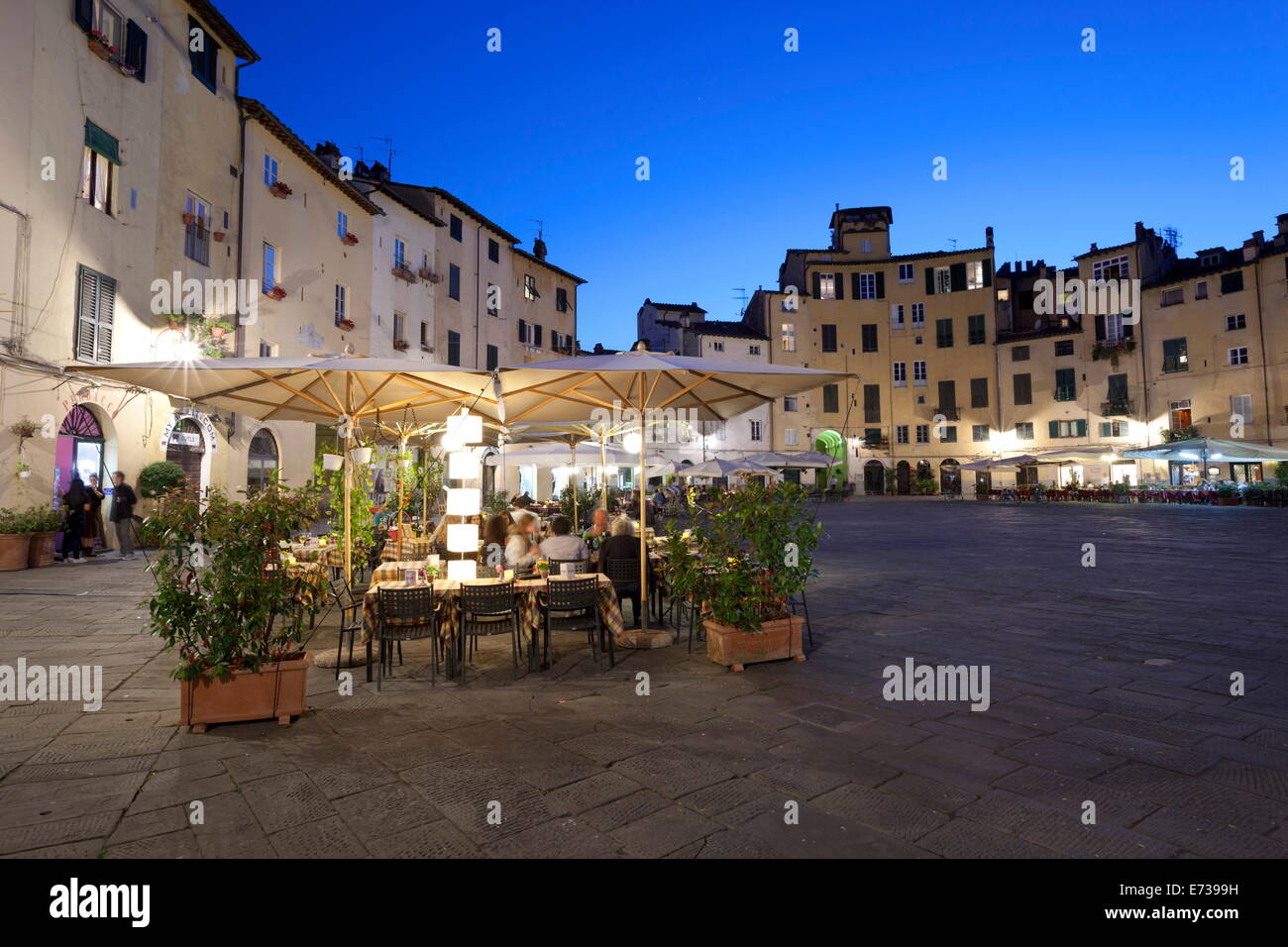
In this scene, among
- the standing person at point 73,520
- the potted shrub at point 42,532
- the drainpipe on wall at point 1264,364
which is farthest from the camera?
the drainpipe on wall at point 1264,364

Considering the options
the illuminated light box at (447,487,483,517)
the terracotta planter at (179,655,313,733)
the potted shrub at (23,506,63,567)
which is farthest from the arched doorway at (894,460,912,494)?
the terracotta planter at (179,655,313,733)

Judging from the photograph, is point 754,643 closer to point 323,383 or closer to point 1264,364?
point 323,383

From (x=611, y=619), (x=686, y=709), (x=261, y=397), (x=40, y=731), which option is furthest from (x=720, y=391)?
(x=40, y=731)

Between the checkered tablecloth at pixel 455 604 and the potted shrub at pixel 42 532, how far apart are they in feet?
27.8

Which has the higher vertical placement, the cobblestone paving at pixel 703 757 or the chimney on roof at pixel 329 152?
the chimney on roof at pixel 329 152

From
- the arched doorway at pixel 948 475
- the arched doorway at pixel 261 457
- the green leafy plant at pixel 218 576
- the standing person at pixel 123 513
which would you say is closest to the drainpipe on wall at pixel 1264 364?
the arched doorway at pixel 948 475

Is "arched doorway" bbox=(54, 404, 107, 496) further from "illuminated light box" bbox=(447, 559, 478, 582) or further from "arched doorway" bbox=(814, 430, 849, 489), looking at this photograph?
"arched doorway" bbox=(814, 430, 849, 489)

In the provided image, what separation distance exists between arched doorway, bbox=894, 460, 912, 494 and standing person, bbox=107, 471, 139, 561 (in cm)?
3939

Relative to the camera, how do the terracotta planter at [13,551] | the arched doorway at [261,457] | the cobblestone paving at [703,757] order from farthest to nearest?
1. the arched doorway at [261,457]
2. the terracotta planter at [13,551]
3. the cobblestone paving at [703,757]

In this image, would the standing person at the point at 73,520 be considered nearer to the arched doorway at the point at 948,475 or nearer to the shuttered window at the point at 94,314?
the shuttered window at the point at 94,314

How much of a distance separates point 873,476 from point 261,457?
3588 cm

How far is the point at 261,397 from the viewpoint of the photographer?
785 centimetres

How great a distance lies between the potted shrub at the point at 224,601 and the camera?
4223 mm

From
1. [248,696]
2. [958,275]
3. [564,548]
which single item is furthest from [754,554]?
[958,275]
